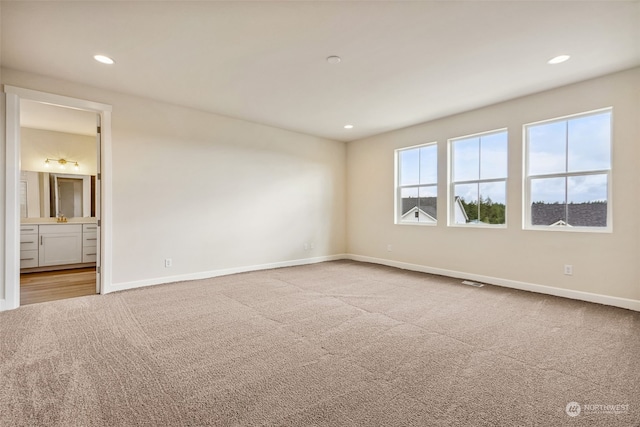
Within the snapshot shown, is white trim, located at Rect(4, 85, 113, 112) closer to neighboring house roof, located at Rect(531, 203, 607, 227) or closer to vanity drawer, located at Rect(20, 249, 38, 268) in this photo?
vanity drawer, located at Rect(20, 249, 38, 268)

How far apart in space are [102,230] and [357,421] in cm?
402

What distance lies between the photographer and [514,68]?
324cm

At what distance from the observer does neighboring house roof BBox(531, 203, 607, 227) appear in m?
3.54

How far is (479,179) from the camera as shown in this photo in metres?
4.66

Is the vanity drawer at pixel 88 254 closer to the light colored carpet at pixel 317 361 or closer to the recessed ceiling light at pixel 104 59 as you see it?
the light colored carpet at pixel 317 361

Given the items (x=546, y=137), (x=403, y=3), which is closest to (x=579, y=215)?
(x=546, y=137)

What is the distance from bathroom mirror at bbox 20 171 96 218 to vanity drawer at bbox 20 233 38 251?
52 centimetres

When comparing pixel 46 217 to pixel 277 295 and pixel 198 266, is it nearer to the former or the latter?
pixel 198 266

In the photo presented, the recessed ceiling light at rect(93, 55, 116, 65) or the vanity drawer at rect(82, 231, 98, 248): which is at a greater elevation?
the recessed ceiling light at rect(93, 55, 116, 65)

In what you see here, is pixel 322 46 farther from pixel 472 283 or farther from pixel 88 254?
pixel 88 254

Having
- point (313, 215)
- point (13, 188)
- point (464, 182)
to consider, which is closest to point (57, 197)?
point (13, 188)

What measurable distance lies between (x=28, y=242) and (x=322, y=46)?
6247 millimetres
